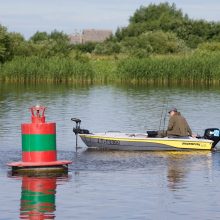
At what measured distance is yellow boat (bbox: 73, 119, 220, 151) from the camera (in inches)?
1131

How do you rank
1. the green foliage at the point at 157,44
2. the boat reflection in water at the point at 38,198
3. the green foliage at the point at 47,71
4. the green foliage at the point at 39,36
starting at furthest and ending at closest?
the green foliage at the point at 39,36
the green foliage at the point at 157,44
the green foliage at the point at 47,71
the boat reflection in water at the point at 38,198

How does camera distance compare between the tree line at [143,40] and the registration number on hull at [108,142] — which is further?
the tree line at [143,40]

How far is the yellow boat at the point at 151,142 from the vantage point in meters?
28.7

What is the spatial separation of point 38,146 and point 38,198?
9.56 feet

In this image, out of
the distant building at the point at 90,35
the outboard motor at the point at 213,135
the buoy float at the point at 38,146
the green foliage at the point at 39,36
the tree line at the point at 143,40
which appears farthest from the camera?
the distant building at the point at 90,35

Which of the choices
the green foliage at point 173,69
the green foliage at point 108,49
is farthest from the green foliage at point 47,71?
the green foliage at point 108,49

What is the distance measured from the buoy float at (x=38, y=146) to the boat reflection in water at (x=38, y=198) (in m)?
0.42

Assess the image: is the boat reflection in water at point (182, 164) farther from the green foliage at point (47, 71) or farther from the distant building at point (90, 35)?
the distant building at point (90, 35)

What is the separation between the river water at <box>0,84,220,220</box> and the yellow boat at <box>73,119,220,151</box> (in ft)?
1.31

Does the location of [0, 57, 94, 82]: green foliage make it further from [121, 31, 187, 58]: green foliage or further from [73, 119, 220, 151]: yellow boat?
[73, 119, 220, 151]: yellow boat

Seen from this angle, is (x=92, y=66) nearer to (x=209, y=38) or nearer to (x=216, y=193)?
(x=209, y=38)

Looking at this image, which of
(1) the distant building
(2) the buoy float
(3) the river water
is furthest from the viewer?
(1) the distant building

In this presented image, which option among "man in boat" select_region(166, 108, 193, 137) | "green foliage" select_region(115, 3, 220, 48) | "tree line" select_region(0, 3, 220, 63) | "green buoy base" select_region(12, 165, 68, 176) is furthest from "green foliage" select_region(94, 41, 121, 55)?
"green buoy base" select_region(12, 165, 68, 176)

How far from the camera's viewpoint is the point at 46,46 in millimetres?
84375
